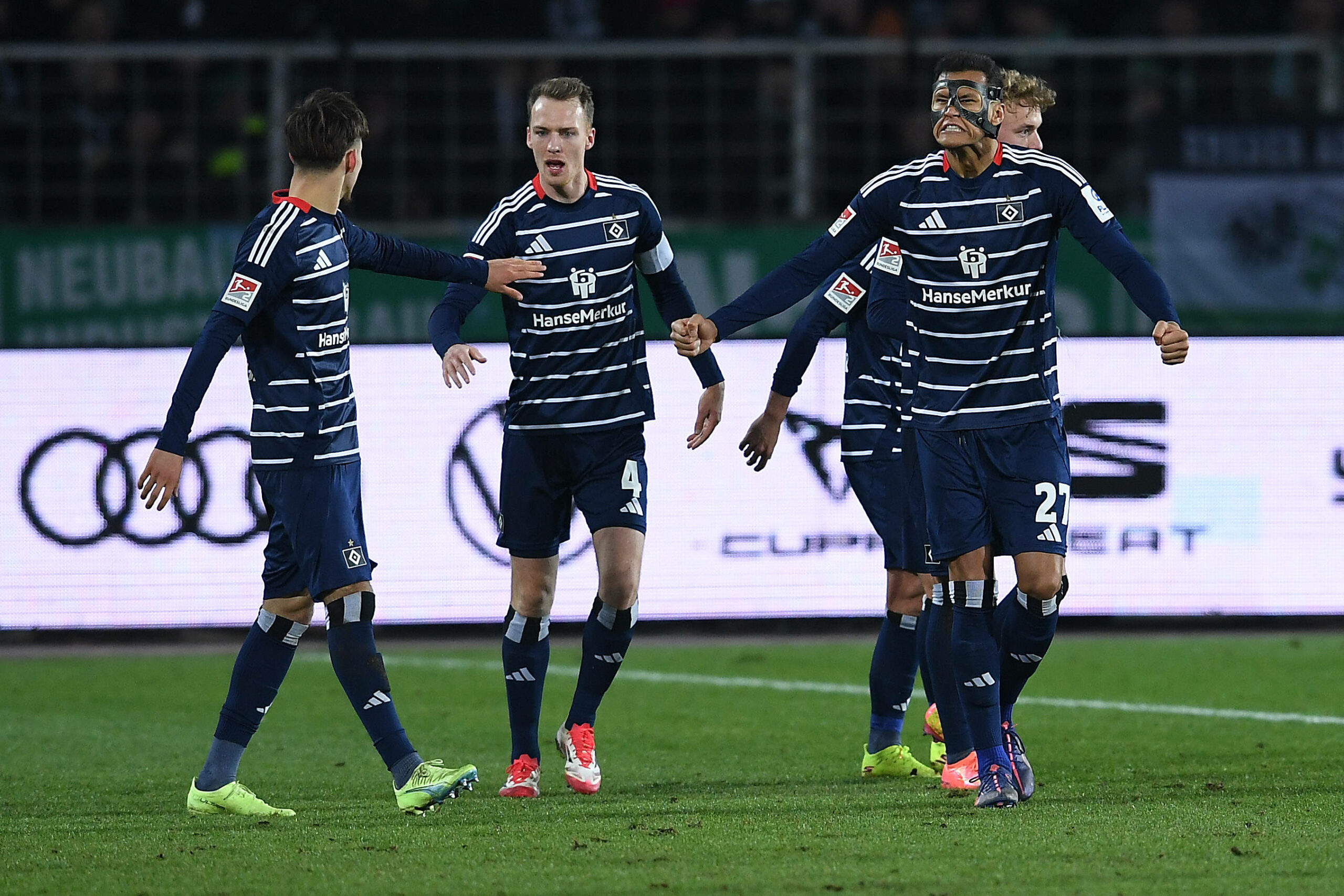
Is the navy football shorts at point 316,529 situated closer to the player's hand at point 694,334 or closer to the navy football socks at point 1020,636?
the player's hand at point 694,334

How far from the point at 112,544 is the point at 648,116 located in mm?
4389

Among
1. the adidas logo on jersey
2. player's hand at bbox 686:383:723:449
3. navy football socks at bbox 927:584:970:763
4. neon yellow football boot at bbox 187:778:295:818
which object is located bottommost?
neon yellow football boot at bbox 187:778:295:818

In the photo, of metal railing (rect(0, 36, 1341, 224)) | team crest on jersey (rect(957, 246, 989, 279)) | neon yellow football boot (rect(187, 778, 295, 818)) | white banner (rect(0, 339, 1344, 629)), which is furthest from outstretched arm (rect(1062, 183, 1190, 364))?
metal railing (rect(0, 36, 1341, 224))

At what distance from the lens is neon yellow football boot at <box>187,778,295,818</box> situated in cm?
514

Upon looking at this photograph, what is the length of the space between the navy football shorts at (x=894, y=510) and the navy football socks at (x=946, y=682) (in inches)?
12.2

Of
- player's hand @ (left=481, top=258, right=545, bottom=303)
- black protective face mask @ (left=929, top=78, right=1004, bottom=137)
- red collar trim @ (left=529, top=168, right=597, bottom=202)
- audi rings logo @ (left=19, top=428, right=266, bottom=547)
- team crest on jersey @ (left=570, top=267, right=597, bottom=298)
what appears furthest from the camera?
audi rings logo @ (left=19, top=428, right=266, bottom=547)

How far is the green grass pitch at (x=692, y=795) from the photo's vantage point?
4148 mm

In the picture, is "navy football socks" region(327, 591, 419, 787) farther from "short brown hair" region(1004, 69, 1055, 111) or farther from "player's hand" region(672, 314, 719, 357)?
"short brown hair" region(1004, 69, 1055, 111)

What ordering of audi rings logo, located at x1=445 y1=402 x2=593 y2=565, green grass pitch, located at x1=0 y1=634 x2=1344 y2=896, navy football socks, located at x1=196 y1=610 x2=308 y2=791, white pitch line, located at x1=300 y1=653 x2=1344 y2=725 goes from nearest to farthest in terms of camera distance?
1. green grass pitch, located at x1=0 y1=634 x2=1344 y2=896
2. navy football socks, located at x1=196 y1=610 x2=308 y2=791
3. white pitch line, located at x1=300 y1=653 x2=1344 y2=725
4. audi rings logo, located at x1=445 y1=402 x2=593 y2=565

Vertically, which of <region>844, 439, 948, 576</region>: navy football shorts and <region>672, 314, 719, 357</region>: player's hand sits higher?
<region>672, 314, 719, 357</region>: player's hand

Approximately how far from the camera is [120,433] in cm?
926

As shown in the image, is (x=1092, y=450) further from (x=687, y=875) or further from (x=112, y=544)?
(x=687, y=875)

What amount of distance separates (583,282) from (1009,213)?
134 cm

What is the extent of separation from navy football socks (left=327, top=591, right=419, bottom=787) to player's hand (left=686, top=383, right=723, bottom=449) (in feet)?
3.93
